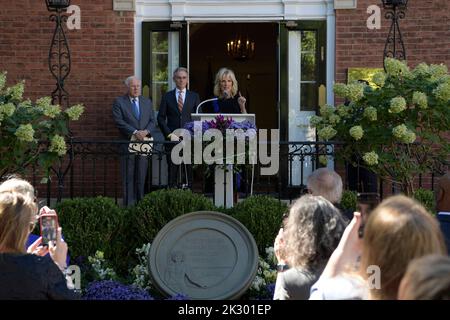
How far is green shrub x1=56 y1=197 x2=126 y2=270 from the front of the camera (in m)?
8.59

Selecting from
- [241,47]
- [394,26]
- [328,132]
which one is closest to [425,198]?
[328,132]

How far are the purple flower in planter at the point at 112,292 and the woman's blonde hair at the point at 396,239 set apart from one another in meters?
3.77

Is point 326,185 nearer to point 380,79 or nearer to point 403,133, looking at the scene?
point 403,133

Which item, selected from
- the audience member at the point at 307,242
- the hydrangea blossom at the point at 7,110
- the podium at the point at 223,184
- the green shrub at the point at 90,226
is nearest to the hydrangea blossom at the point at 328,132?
the podium at the point at 223,184

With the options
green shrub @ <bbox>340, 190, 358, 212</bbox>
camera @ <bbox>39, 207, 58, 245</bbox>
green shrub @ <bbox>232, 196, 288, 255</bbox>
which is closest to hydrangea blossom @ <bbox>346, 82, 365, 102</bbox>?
green shrub @ <bbox>340, 190, 358, 212</bbox>

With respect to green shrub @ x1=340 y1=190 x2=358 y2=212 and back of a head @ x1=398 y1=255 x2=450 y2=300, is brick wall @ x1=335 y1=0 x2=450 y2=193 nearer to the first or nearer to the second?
green shrub @ x1=340 y1=190 x2=358 y2=212

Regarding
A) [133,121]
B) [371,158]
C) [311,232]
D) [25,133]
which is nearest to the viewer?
[311,232]

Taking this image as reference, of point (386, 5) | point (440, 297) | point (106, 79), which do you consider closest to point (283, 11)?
point (386, 5)

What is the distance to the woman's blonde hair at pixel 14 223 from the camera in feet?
14.0

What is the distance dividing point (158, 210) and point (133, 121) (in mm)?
2945

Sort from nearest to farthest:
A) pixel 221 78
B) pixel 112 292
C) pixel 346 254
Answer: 1. pixel 346 254
2. pixel 112 292
3. pixel 221 78

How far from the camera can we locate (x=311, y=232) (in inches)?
173

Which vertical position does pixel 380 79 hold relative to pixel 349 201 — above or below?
above

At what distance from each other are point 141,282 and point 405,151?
10.9 feet
